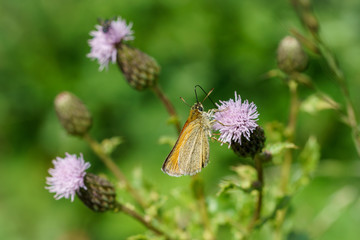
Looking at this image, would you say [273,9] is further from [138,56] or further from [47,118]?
[47,118]

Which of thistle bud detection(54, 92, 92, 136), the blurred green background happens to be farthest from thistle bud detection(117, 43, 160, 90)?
the blurred green background

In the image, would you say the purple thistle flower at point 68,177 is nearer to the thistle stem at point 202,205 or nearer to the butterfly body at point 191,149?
the butterfly body at point 191,149

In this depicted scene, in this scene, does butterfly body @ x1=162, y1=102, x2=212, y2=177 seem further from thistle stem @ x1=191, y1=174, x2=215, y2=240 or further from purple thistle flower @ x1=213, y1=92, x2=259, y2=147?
thistle stem @ x1=191, y1=174, x2=215, y2=240

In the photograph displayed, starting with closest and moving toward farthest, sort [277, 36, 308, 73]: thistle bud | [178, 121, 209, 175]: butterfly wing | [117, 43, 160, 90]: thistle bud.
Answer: [178, 121, 209, 175]: butterfly wing
[277, 36, 308, 73]: thistle bud
[117, 43, 160, 90]: thistle bud

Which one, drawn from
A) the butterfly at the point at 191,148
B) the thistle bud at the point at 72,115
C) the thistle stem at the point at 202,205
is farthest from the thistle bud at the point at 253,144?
the thistle bud at the point at 72,115

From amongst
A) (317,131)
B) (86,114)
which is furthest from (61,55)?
(317,131)
